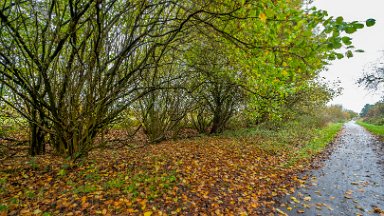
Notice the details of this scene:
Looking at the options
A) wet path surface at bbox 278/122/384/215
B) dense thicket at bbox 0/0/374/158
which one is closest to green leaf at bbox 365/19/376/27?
dense thicket at bbox 0/0/374/158

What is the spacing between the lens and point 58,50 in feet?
16.7

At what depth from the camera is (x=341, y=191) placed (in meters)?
5.50

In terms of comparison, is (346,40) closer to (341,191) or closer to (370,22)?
(370,22)

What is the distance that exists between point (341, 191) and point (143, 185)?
16.2 ft

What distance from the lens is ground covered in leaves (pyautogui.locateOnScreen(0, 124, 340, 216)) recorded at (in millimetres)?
4082

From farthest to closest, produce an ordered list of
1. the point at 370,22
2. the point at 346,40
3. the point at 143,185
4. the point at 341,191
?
the point at 341,191
the point at 143,185
the point at 346,40
the point at 370,22

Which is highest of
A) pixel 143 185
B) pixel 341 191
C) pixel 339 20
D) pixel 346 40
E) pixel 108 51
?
pixel 108 51

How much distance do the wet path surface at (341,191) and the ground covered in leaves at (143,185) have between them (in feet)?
1.43

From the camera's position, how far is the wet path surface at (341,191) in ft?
14.9

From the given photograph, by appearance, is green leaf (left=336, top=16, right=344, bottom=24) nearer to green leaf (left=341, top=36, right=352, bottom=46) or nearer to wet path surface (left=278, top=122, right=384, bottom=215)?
green leaf (left=341, top=36, right=352, bottom=46)

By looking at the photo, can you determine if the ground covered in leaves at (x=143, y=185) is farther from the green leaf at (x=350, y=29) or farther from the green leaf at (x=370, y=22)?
the green leaf at (x=370, y=22)

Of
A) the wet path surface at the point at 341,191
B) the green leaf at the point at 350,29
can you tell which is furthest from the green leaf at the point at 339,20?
the wet path surface at the point at 341,191

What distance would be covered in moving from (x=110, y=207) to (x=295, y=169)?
234 inches

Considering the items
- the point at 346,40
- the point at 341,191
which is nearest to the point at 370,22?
the point at 346,40
